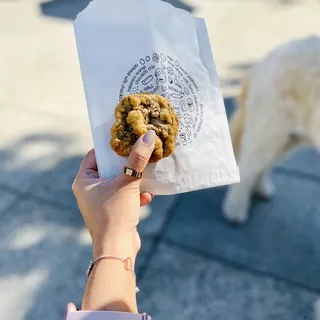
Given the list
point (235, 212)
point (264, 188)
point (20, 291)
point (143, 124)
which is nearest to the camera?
point (143, 124)

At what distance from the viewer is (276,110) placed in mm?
2555

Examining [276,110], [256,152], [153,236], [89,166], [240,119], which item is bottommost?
[153,236]

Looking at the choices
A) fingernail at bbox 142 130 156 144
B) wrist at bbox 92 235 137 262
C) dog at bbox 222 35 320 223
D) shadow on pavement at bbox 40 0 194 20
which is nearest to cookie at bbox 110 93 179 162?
fingernail at bbox 142 130 156 144

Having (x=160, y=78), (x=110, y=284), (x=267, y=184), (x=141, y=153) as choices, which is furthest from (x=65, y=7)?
(x=110, y=284)

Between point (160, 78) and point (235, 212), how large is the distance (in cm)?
157

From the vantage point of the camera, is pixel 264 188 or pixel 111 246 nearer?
pixel 111 246

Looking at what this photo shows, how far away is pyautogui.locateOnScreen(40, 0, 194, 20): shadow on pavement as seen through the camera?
511 cm

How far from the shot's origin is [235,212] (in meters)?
2.94

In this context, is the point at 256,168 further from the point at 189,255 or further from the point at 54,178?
the point at 54,178

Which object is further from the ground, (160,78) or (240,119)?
(160,78)

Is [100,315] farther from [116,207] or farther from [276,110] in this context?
[276,110]

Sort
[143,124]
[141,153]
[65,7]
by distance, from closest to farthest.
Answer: [141,153] < [143,124] < [65,7]

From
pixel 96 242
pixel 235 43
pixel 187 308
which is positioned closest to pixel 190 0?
pixel 235 43

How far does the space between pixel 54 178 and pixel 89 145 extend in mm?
420
